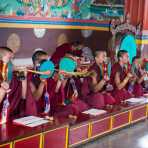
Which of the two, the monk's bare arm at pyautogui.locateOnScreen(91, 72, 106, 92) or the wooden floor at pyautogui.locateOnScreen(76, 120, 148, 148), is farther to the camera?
the monk's bare arm at pyautogui.locateOnScreen(91, 72, 106, 92)

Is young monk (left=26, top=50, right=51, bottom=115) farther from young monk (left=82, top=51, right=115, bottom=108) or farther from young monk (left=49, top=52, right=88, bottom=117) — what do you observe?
young monk (left=82, top=51, right=115, bottom=108)

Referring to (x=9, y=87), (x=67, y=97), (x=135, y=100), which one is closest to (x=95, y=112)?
(x=67, y=97)

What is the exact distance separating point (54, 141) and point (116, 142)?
1.20 metres

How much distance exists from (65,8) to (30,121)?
9.22 ft

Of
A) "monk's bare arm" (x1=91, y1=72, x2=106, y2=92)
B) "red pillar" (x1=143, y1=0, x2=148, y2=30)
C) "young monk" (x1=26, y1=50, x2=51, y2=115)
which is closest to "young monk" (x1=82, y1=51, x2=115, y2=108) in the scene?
"monk's bare arm" (x1=91, y1=72, x2=106, y2=92)

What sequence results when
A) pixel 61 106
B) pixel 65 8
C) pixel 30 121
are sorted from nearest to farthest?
pixel 30 121, pixel 61 106, pixel 65 8

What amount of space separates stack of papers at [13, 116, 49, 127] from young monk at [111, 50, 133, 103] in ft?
6.97

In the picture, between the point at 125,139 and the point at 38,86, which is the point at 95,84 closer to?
the point at 125,139

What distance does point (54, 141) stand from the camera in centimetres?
446

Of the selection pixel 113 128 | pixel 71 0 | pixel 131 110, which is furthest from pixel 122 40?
pixel 113 128

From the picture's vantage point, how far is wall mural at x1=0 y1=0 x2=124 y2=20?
5.62 metres

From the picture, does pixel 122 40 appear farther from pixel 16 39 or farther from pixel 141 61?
pixel 16 39

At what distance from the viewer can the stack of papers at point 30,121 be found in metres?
4.34

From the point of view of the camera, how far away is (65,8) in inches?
261
